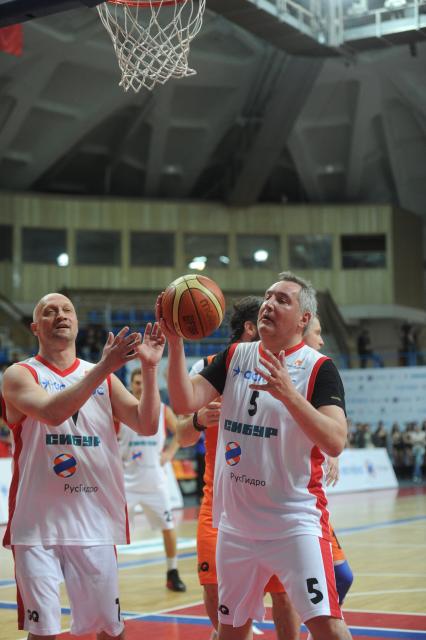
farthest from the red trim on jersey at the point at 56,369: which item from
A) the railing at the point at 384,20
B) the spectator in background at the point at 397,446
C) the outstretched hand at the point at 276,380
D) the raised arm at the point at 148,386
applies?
the spectator in background at the point at 397,446

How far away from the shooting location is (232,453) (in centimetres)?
455

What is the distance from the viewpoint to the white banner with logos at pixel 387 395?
2530 cm

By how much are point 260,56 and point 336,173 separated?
788 centimetres

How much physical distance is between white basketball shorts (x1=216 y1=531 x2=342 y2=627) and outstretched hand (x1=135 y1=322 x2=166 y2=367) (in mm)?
969

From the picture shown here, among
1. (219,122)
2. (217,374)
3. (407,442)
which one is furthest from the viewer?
(219,122)

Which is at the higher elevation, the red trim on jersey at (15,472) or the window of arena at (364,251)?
the window of arena at (364,251)

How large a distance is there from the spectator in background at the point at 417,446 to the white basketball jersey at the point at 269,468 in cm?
2084

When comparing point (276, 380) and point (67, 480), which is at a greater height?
point (276, 380)

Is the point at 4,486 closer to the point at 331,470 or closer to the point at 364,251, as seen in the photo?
the point at 331,470

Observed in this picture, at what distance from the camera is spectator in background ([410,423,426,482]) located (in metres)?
24.6

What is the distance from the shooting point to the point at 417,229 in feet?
118

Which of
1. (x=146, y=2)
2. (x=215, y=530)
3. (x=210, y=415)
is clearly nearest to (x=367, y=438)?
(x=146, y=2)

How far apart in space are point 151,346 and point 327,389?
1001mm

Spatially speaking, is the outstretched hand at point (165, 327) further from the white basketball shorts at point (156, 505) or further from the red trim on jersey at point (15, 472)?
the white basketball shorts at point (156, 505)
